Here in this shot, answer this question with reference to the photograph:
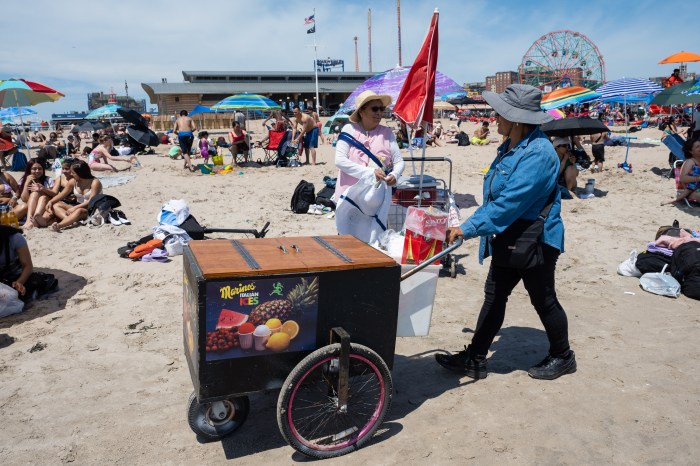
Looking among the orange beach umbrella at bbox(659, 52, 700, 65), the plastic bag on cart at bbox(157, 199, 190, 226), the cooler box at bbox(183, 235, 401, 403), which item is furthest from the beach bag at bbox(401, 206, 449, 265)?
the orange beach umbrella at bbox(659, 52, 700, 65)

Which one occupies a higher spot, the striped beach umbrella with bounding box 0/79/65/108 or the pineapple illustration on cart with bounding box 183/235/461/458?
the striped beach umbrella with bounding box 0/79/65/108

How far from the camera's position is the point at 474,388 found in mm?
3430

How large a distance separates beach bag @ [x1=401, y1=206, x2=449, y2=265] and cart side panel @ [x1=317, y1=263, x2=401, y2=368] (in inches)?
24.7

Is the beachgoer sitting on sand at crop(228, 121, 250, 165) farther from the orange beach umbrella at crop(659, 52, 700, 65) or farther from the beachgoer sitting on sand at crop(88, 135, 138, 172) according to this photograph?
the orange beach umbrella at crop(659, 52, 700, 65)

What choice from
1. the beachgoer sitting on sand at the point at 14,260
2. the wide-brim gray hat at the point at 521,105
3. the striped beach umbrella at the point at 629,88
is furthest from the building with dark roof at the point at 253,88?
the wide-brim gray hat at the point at 521,105

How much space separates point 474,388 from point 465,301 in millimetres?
1756

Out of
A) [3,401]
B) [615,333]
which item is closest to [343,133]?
[615,333]

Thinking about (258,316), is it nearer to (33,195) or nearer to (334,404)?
(334,404)

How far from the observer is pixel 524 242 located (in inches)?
123

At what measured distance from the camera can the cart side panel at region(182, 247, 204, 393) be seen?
230cm

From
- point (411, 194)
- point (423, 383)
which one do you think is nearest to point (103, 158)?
point (411, 194)

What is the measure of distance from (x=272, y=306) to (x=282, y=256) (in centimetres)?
32

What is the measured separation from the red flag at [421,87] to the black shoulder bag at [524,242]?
7.56ft

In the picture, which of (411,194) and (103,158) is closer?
(411,194)
